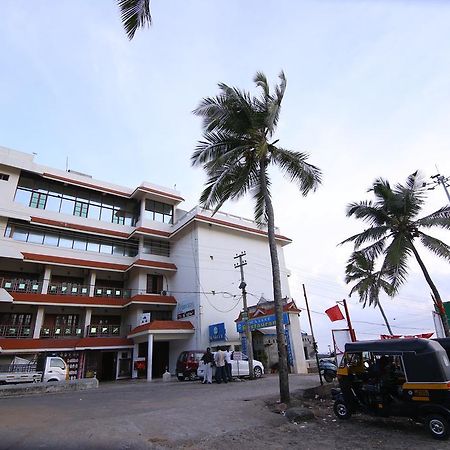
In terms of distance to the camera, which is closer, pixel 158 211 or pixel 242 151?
pixel 242 151

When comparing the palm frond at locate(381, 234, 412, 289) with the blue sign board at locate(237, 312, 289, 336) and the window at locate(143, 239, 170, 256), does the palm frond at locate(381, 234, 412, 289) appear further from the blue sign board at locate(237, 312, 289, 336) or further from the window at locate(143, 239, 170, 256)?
the window at locate(143, 239, 170, 256)

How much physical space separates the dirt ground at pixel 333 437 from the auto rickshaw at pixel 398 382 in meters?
0.32

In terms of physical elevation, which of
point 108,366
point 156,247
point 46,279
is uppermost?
point 156,247

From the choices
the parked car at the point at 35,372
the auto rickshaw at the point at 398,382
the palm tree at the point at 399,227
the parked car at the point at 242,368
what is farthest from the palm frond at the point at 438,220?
the parked car at the point at 35,372

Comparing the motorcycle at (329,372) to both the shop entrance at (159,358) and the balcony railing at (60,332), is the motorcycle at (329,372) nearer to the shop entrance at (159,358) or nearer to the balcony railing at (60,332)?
the shop entrance at (159,358)

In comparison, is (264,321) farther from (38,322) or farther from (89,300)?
(38,322)

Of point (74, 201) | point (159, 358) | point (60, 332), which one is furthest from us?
point (74, 201)

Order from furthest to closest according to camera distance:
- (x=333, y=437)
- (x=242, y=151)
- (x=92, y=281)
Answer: (x=92, y=281) → (x=242, y=151) → (x=333, y=437)

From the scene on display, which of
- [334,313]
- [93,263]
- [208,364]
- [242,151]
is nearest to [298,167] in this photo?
[242,151]

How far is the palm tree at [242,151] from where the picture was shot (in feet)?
39.5

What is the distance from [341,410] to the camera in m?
8.13

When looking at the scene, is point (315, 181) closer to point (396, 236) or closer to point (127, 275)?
point (396, 236)

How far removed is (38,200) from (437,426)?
29021 millimetres

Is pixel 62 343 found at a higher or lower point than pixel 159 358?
higher
